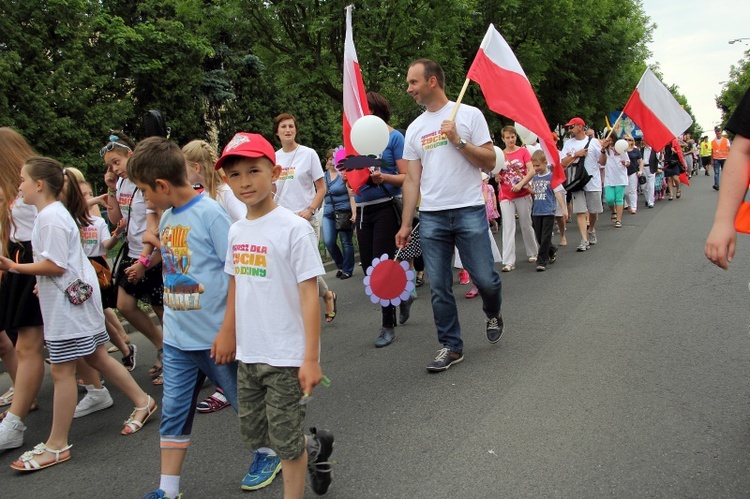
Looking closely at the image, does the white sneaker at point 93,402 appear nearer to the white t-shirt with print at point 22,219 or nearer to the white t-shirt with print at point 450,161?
the white t-shirt with print at point 22,219

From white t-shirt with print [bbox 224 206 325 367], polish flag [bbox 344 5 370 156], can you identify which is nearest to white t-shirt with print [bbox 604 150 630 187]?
polish flag [bbox 344 5 370 156]

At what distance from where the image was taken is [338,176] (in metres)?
9.91

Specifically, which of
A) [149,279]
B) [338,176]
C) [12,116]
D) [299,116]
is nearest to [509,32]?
[299,116]

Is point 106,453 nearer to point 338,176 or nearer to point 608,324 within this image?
point 608,324

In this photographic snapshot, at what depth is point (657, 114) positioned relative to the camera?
25.5 feet

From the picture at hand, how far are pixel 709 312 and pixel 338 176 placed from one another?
5609mm

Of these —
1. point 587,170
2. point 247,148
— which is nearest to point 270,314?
point 247,148

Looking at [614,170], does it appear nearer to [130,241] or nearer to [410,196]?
[410,196]

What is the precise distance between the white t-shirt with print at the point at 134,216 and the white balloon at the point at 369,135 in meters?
1.71

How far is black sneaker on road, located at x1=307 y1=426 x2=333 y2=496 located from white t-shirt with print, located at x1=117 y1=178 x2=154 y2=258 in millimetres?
2622

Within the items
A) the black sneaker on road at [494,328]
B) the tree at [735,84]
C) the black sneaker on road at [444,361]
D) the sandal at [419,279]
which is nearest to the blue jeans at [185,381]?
the black sneaker on road at [444,361]

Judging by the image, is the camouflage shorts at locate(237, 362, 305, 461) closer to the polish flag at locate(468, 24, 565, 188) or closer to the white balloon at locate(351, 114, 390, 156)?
the white balloon at locate(351, 114, 390, 156)

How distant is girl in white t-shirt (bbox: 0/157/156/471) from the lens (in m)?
3.66

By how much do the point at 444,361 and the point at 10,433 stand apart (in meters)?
2.83
